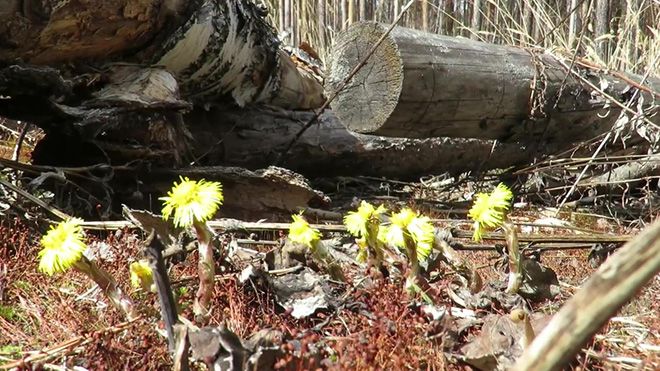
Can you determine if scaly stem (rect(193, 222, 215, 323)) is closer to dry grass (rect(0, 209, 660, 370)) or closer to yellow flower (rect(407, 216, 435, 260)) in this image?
dry grass (rect(0, 209, 660, 370))

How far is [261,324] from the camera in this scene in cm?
161

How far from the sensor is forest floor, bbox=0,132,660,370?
1364 mm

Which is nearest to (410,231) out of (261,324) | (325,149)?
(261,324)

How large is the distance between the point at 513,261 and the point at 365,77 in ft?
6.29

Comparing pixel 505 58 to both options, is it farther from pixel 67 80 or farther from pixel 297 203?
pixel 67 80

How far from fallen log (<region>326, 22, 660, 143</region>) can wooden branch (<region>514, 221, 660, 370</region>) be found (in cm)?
264

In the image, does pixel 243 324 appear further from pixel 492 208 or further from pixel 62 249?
pixel 492 208

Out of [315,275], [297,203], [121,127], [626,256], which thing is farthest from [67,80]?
[626,256]

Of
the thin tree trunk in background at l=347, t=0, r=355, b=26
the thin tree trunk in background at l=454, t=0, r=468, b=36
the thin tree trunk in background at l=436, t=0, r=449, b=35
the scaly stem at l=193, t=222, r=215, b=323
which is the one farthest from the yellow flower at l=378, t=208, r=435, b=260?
the thin tree trunk in background at l=454, t=0, r=468, b=36

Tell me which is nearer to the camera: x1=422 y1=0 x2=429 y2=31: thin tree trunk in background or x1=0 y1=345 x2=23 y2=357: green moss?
x1=0 y1=345 x2=23 y2=357: green moss

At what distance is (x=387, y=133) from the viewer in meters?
3.53

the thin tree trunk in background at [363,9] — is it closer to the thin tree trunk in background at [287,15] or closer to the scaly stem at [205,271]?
the thin tree trunk in background at [287,15]

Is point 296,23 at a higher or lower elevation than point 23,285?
higher

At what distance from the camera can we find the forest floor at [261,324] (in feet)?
4.48
